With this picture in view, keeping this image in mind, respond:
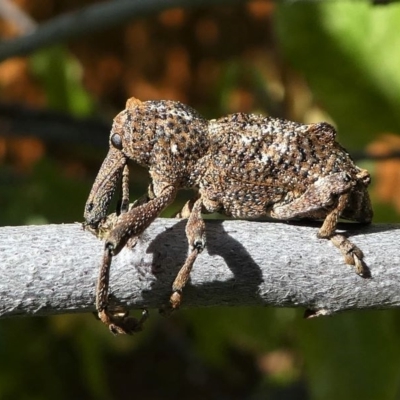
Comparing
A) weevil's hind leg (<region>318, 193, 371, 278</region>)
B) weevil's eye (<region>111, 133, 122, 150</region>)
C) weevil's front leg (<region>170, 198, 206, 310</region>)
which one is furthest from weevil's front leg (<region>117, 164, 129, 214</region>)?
weevil's hind leg (<region>318, 193, 371, 278</region>)

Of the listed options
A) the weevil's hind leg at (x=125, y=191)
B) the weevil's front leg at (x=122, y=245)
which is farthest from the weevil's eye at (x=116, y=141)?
the weevil's front leg at (x=122, y=245)

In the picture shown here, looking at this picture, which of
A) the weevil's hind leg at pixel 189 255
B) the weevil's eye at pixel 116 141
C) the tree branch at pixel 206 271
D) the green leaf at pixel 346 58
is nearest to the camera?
the tree branch at pixel 206 271

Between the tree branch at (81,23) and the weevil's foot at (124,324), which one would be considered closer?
the weevil's foot at (124,324)

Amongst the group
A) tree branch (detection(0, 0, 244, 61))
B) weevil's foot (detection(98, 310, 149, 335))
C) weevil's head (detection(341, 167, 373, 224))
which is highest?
tree branch (detection(0, 0, 244, 61))

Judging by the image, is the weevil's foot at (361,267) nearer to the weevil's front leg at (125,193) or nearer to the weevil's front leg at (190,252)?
the weevil's front leg at (190,252)

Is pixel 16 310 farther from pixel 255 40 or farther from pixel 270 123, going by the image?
pixel 255 40

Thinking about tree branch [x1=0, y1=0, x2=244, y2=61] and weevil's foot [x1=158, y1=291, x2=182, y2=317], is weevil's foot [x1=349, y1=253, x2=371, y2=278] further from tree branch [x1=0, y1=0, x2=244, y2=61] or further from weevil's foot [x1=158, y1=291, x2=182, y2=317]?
tree branch [x1=0, y1=0, x2=244, y2=61]
